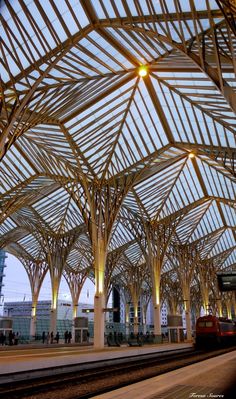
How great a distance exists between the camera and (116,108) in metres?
26.9

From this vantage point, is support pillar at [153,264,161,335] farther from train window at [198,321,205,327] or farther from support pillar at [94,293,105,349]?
support pillar at [94,293,105,349]

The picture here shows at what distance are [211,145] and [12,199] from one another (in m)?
20.1

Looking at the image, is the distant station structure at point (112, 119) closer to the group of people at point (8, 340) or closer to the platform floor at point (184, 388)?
the group of people at point (8, 340)

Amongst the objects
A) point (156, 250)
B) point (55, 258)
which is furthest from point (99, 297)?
point (55, 258)

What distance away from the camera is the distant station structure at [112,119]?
679 inches

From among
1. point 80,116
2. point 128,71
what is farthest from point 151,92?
point 80,116

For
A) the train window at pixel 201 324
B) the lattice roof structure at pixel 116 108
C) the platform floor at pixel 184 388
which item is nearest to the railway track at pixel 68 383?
the platform floor at pixel 184 388

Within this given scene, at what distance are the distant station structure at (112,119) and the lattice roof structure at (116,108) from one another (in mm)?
95

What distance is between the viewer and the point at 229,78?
2128 centimetres

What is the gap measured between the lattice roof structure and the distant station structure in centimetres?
9

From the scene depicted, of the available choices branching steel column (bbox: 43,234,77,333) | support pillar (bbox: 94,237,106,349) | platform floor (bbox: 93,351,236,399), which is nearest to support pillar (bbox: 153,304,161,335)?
support pillar (bbox: 94,237,106,349)

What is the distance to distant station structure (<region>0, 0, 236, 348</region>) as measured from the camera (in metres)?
17.2

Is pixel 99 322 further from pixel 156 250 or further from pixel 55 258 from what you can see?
pixel 55 258

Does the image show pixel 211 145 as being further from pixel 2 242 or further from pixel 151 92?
pixel 2 242
